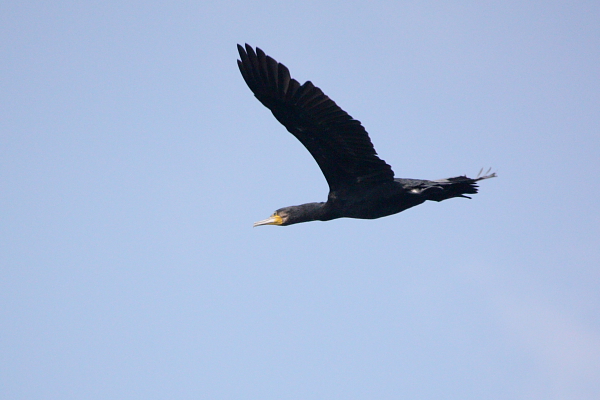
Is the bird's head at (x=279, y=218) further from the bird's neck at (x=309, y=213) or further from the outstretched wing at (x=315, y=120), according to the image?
the outstretched wing at (x=315, y=120)

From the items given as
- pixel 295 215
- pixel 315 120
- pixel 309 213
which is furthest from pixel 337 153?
pixel 295 215

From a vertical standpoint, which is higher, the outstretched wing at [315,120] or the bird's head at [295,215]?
the outstretched wing at [315,120]

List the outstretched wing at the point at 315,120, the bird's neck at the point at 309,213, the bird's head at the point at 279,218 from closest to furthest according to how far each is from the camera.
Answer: the outstretched wing at the point at 315,120 → the bird's neck at the point at 309,213 → the bird's head at the point at 279,218

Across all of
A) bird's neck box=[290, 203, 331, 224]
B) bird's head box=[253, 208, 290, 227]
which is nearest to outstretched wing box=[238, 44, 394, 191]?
bird's neck box=[290, 203, 331, 224]

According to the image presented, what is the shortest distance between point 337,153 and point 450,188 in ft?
5.62

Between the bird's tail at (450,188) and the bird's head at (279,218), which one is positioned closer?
the bird's tail at (450,188)

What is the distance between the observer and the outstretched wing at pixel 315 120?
392 inches

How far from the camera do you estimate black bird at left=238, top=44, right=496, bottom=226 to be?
10.0 meters

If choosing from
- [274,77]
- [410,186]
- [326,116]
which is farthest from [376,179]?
[274,77]

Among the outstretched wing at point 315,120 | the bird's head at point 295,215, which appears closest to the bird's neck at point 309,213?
the bird's head at point 295,215

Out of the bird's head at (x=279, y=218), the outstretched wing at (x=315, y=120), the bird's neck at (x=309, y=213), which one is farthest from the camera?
the bird's head at (x=279, y=218)

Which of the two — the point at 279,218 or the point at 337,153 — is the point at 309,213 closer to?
the point at 279,218

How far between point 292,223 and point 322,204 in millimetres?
753

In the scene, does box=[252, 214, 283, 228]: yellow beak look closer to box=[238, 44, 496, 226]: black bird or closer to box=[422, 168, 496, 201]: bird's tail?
box=[238, 44, 496, 226]: black bird
